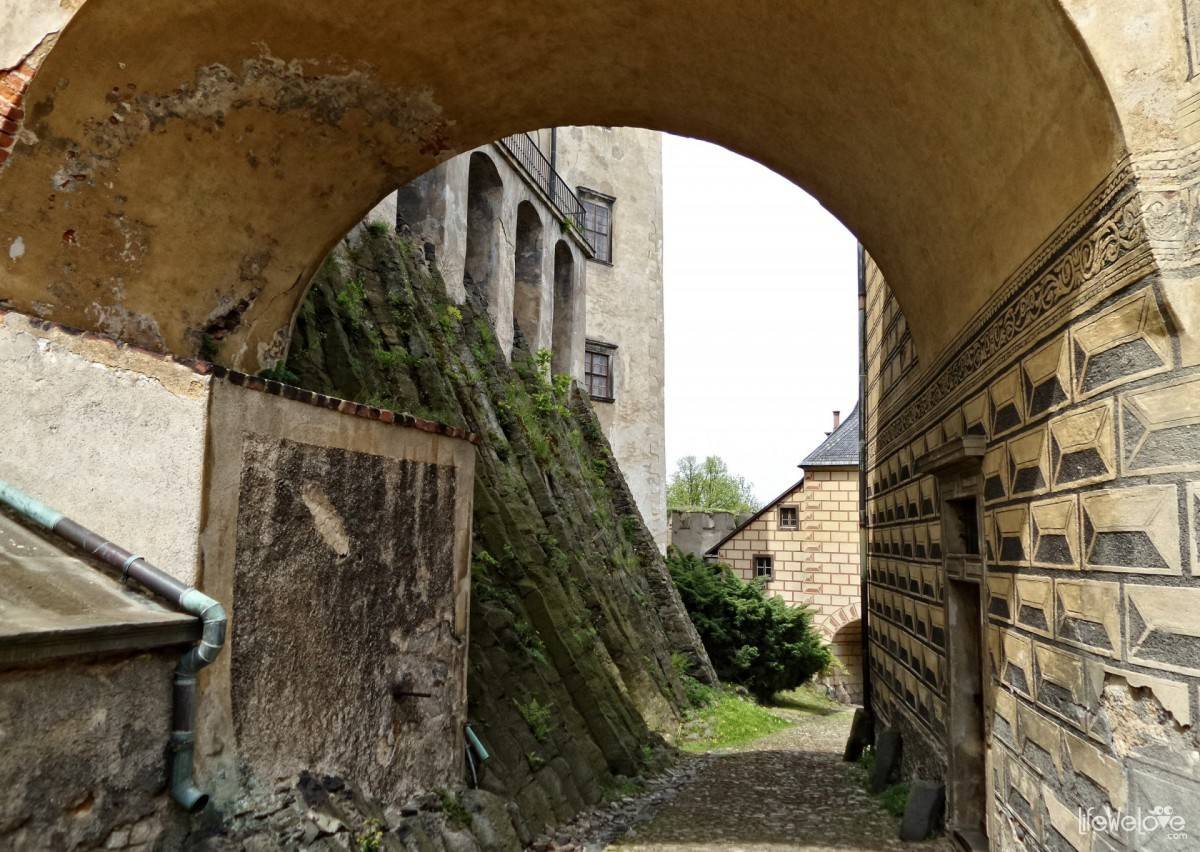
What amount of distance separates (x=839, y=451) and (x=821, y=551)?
275cm

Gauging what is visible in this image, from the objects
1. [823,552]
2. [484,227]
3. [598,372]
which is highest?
[484,227]

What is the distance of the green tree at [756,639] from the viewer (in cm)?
1798

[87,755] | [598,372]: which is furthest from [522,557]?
[598,372]

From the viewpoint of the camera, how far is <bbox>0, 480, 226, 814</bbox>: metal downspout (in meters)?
3.62

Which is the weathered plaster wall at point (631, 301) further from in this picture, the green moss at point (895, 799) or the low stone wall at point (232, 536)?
the low stone wall at point (232, 536)

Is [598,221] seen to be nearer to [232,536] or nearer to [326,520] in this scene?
[326,520]

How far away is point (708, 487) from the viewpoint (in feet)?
212

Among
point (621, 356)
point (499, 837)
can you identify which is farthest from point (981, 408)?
point (621, 356)

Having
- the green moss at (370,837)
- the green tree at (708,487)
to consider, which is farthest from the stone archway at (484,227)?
the green tree at (708,487)

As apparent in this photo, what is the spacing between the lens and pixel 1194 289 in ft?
10.7

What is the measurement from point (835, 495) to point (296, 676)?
68.6ft

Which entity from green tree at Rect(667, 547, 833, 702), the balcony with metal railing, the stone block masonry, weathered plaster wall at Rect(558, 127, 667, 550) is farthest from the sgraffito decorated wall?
the stone block masonry

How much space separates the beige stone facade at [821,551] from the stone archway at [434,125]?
56.2 ft

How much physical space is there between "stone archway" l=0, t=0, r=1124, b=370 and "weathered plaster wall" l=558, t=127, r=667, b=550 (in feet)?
48.6
